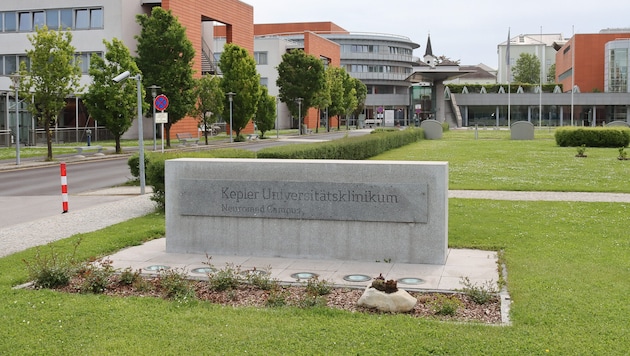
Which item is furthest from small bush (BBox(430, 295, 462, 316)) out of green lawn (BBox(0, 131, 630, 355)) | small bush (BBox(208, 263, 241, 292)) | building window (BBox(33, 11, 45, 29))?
building window (BBox(33, 11, 45, 29))

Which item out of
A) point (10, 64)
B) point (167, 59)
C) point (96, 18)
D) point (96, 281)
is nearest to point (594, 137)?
point (167, 59)

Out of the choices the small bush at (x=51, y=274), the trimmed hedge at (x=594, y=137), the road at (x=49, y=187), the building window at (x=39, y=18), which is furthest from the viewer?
the building window at (x=39, y=18)

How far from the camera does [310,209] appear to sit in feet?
32.8

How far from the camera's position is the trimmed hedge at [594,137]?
40.0 metres

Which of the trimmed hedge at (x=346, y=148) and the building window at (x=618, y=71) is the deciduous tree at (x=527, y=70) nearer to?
the building window at (x=618, y=71)

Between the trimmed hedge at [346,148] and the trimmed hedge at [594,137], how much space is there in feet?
31.2

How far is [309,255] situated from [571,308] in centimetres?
395

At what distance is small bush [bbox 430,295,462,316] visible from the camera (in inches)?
278

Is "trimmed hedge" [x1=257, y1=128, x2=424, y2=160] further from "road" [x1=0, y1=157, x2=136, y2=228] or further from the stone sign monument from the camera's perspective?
the stone sign monument

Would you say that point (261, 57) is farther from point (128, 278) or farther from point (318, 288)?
point (318, 288)


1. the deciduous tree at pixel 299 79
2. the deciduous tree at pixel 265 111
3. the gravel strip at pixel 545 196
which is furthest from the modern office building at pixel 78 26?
the gravel strip at pixel 545 196

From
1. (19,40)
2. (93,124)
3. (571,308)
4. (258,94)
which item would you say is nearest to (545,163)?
(571,308)

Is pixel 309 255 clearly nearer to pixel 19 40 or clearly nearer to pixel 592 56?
pixel 19 40

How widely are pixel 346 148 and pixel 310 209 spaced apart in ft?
55.8
